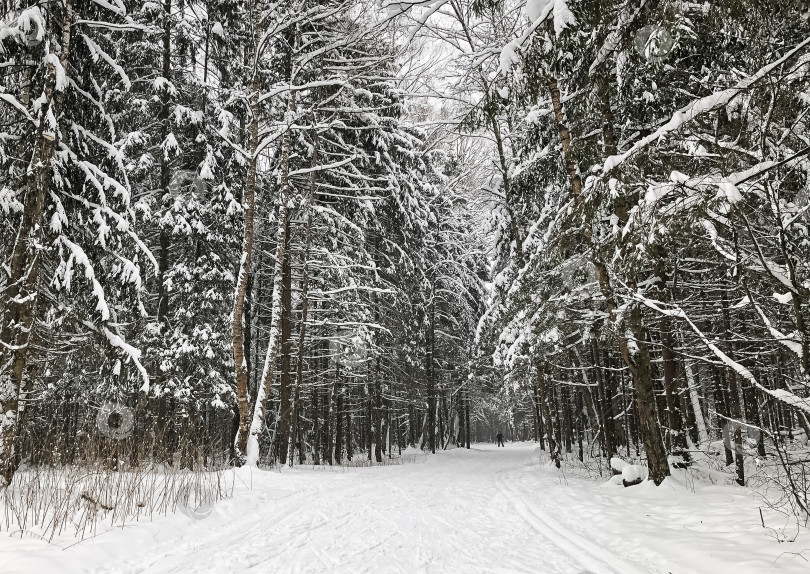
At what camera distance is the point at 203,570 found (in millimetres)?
4000

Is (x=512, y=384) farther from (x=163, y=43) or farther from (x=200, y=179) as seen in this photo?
(x=163, y=43)

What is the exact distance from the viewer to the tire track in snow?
4117 millimetres

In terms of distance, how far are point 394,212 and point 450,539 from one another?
1470cm

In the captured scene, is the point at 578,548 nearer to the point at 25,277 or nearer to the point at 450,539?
the point at 450,539

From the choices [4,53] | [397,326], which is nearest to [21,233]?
[4,53]

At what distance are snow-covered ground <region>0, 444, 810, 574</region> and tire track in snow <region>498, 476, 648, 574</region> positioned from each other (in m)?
0.01

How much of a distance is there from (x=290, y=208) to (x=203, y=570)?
36.5ft

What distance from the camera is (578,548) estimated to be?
4.76 meters
